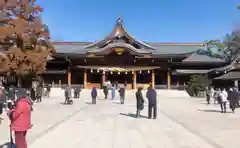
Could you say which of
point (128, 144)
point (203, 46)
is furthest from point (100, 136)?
point (203, 46)

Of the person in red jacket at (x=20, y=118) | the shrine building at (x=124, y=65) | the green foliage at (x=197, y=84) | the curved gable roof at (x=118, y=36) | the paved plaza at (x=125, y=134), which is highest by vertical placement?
the curved gable roof at (x=118, y=36)

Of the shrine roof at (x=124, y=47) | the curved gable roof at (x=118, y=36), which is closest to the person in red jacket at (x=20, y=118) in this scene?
the shrine roof at (x=124, y=47)

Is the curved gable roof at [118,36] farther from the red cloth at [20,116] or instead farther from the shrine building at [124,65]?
the red cloth at [20,116]

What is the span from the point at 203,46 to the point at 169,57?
13.1 metres

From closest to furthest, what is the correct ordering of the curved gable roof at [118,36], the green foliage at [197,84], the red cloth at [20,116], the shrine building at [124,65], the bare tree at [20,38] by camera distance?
the red cloth at [20,116], the bare tree at [20,38], the green foliage at [197,84], the shrine building at [124,65], the curved gable roof at [118,36]

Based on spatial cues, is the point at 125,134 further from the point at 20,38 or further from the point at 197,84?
the point at 197,84

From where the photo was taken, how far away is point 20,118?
20.8 ft

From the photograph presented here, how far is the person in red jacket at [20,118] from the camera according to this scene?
6.31 meters

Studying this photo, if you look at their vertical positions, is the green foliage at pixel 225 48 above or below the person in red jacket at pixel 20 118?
above

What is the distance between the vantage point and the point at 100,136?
9.88 meters

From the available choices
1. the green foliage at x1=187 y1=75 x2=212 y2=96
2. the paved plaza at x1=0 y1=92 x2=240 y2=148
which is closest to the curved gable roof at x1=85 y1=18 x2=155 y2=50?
→ the green foliage at x1=187 y1=75 x2=212 y2=96

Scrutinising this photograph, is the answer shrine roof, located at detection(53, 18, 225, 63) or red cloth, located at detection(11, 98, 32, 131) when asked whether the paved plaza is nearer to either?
red cloth, located at detection(11, 98, 32, 131)

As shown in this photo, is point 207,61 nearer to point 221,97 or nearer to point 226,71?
point 226,71

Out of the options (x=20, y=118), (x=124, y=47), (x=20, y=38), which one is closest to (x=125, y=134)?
(x=20, y=118)
